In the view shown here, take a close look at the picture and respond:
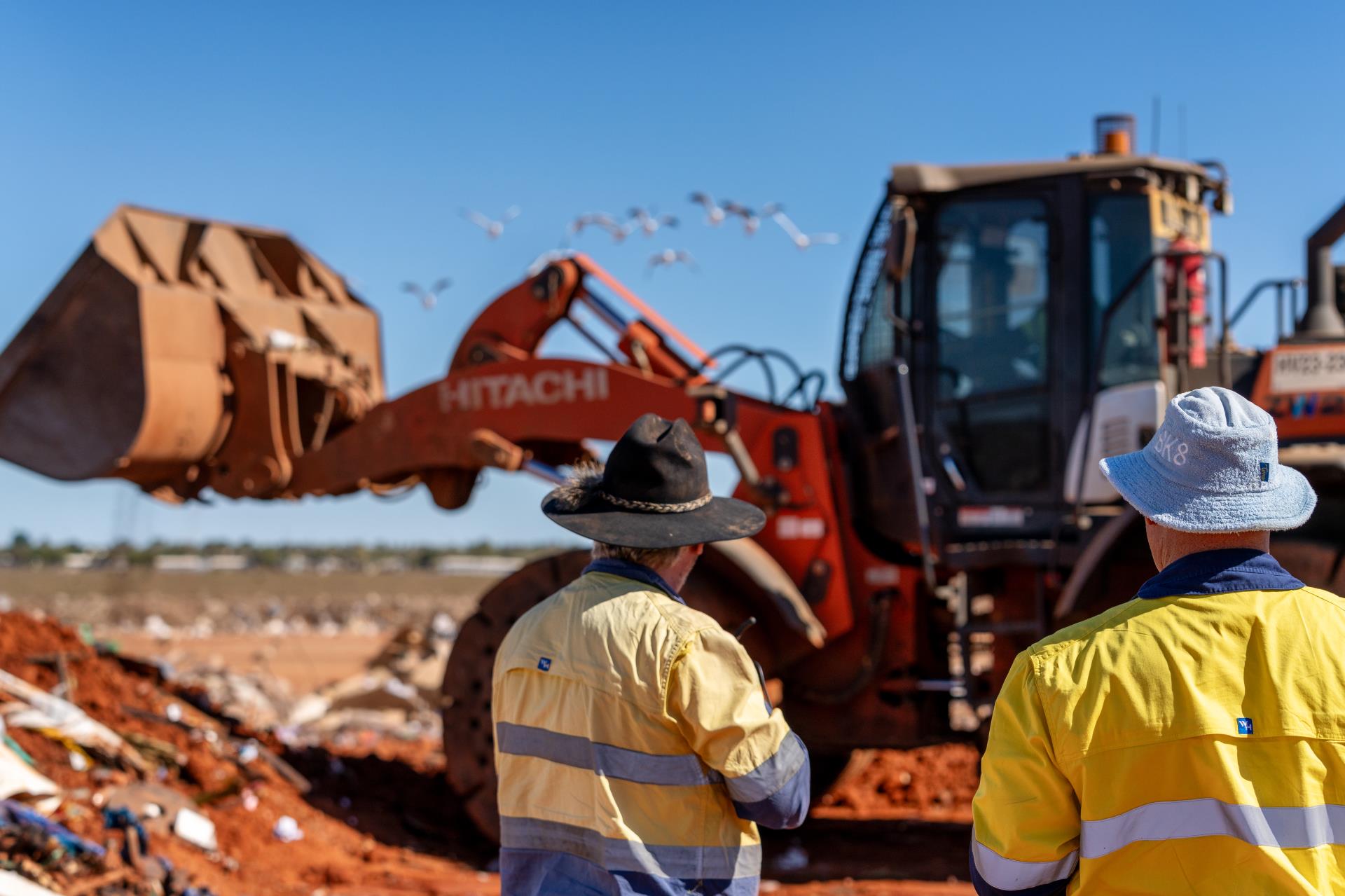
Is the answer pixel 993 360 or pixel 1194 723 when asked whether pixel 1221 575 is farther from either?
pixel 993 360

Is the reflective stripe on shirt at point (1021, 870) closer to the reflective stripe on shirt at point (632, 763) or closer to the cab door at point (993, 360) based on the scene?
the reflective stripe on shirt at point (632, 763)

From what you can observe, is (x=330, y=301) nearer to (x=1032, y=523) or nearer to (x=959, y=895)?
(x=1032, y=523)

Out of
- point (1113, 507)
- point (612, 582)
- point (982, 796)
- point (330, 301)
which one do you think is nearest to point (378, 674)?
point (330, 301)

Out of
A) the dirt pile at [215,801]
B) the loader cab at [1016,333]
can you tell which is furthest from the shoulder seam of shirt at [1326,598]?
the dirt pile at [215,801]

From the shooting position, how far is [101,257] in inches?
303

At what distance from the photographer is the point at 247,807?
6.98 meters

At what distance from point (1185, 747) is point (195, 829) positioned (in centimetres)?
539

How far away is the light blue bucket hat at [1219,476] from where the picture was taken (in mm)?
1969

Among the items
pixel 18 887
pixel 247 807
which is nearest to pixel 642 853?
pixel 18 887

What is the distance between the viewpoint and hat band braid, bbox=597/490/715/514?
9.41 feet

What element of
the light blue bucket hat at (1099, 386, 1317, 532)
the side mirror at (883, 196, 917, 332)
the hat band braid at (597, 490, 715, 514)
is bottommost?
the hat band braid at (597, 490, 715, 514)

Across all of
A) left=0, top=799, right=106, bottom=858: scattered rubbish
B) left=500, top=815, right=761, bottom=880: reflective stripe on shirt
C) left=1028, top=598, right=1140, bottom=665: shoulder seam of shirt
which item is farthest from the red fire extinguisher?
left=0, top=799, right=106, bottom=858: scattered rubbish

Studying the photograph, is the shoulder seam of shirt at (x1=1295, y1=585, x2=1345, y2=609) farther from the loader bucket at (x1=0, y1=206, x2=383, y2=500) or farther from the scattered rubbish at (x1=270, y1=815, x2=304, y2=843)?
the loader bucket at (x1=0, y1=206, x2=383, y2=500)

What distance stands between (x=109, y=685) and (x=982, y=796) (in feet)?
23.1
